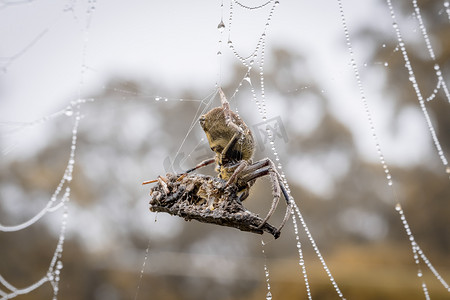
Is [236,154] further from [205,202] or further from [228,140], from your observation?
[205,202]

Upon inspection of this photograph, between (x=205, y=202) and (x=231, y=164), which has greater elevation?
(x=231, y=164)

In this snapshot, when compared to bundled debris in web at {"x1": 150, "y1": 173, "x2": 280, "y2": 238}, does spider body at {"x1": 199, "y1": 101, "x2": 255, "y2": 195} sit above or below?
above

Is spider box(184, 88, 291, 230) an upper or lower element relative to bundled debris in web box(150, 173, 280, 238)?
upper

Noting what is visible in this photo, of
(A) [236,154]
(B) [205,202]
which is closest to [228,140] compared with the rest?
(A) [236,154]

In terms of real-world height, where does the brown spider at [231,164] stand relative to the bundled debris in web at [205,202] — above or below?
above

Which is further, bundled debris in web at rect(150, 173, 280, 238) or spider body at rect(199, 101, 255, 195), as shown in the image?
spider body at rect(199, 101, 255, 195)

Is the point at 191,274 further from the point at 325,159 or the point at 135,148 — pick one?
the point at 325,159
